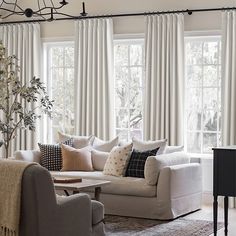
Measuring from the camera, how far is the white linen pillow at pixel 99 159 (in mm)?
8109

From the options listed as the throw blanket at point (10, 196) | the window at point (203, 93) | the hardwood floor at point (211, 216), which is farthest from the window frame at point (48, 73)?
the throw blanket at point (10, 196)

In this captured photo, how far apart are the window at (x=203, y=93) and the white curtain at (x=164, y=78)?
10.5 inches

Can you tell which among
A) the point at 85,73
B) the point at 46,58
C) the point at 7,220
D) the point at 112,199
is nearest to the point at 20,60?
the point at 46,58

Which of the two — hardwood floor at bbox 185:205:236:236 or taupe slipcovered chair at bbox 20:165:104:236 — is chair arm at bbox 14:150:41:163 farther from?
taupe slipcovered chair at bbox 20:165:104:236

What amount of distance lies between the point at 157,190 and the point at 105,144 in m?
1.43

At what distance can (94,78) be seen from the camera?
896 cm

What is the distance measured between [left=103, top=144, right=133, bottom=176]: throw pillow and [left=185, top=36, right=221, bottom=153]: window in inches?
49.0

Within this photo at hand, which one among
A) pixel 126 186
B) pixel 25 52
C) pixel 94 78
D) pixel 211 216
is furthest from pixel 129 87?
pixel 211 216

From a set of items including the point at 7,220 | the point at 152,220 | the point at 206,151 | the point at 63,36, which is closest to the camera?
the point at 7,220

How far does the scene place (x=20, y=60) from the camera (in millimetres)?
9602

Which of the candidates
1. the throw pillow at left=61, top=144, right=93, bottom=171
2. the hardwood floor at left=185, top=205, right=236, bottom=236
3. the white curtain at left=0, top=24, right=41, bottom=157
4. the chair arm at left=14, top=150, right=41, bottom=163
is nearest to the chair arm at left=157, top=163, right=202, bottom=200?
the hardwood floor at left=185, top=205, right=236, bottom=236

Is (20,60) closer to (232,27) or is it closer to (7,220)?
(232,27)

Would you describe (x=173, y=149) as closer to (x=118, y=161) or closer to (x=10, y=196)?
(x=118, y=161)

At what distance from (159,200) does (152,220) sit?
245mm
